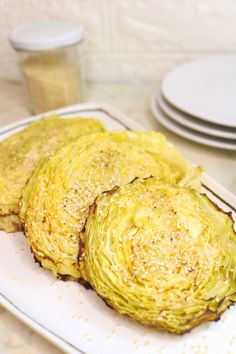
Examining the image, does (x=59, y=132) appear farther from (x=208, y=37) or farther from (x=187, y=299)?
(x=208, y=37)

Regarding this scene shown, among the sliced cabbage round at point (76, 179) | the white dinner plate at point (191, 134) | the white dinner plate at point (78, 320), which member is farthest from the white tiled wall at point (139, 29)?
the white dinner plate at point (78, 320)

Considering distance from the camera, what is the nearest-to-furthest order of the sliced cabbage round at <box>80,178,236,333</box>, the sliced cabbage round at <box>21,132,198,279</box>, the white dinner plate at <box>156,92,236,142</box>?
the sliced cabbage round at <box>80,178,236,333</box>, the sliced cabbage round at <box>21,132,198,279</box>, the white dinner plate at <box>156,92,236,142</box>

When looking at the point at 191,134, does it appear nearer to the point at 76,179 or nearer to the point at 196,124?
the point at 196,124

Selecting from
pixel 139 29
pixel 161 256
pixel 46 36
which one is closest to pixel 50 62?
pixel 46 36

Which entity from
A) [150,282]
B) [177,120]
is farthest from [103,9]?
[150,282]

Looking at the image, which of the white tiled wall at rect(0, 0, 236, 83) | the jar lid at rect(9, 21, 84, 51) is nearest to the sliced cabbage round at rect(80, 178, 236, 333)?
the jar lid at rect(9, 21, 84, 51)

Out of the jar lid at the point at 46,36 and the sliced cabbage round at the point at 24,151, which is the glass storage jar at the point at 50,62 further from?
the sliced cabbage round at the point at 24,151

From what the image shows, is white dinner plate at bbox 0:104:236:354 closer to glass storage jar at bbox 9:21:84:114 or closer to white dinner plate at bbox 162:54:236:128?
white dinner plate at bbox 162:54:236:128
